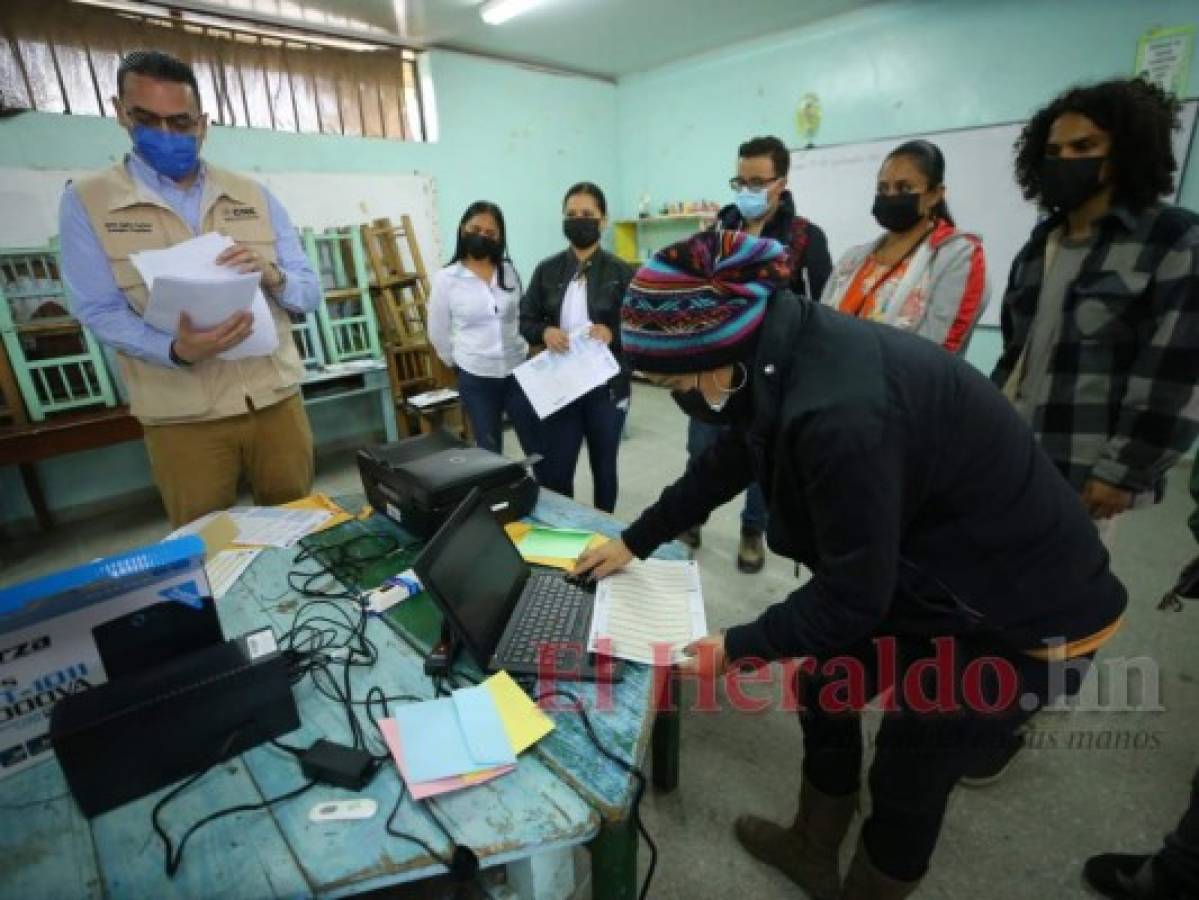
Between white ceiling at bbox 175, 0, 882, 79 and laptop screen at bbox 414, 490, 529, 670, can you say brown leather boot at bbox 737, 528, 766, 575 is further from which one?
white ceiling at bbox 175, 0, 882, 79

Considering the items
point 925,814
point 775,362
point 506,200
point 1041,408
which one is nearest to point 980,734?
point 925,814

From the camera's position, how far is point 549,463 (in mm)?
2486

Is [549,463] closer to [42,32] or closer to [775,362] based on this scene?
[775,362]

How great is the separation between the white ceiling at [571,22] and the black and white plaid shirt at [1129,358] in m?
3.28

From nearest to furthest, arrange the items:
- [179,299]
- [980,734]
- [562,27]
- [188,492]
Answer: [980,734], [179,299], [188,492], [562,27]

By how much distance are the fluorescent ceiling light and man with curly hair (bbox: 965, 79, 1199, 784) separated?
3.01m

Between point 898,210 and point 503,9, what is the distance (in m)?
2.92

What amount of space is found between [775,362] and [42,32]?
4.14m

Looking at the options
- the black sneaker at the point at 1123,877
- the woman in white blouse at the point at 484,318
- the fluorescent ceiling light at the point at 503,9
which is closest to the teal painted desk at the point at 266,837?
the black sneaker at the point at 1123,877

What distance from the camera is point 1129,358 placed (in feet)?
4.47

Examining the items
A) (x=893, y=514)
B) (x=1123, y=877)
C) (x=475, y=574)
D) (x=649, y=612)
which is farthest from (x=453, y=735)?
(x=1123, y=877)

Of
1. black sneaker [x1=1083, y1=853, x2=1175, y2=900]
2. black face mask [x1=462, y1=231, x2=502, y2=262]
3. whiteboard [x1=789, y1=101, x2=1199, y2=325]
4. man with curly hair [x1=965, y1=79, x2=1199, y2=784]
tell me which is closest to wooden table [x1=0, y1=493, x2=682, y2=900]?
man with curly hair [x1=965, y1=79, x2=1199, y2=784]

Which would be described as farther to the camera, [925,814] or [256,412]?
[256,412]

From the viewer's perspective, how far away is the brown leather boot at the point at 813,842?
1256mm
